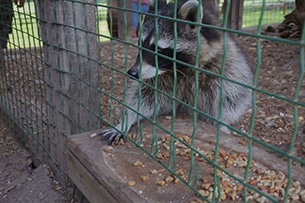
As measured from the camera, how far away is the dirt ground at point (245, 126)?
2.30 m

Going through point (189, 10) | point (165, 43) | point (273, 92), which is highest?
point (189, 10)

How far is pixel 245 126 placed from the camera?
3.18 metres

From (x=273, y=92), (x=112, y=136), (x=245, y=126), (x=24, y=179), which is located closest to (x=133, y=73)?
(x=112, y=136)

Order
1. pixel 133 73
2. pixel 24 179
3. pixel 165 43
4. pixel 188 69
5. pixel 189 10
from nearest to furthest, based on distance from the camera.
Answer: pixel 189 10 → pixel 133 73 → pixel 165 43 → pixel 188 69 → pixel 24 179

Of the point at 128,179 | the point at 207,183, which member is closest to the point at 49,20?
the point at 128,179

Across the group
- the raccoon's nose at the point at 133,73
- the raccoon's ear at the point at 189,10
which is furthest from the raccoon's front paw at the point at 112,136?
the raccoon's ear at the point at 189,10

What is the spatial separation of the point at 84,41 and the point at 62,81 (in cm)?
24

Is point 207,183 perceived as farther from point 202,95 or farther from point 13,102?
point 13,102

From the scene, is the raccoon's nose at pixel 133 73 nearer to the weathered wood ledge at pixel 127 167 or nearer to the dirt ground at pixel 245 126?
the dirt ground at pixel 245 126

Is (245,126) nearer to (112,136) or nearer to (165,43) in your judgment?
(165,43)

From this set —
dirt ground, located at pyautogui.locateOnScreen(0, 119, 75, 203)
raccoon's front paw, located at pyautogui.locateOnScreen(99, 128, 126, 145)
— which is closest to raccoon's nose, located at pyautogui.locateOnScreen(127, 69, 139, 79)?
raccoon's front paw, located at pyautogui.locateOnScreen(99, 128, 126, 145)

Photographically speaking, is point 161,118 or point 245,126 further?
point 245,126

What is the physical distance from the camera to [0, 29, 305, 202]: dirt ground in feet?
7.55

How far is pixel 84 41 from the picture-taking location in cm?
203
